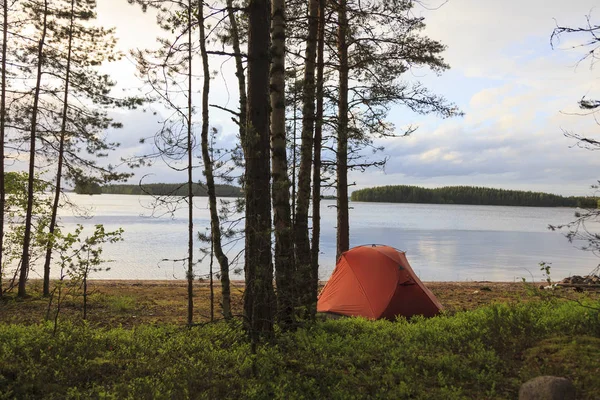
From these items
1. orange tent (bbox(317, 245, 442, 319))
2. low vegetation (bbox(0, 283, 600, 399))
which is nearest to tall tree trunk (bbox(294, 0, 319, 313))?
low vegetation (bbox(0, 283, 600, 399))

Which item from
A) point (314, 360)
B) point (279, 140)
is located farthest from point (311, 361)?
point (279, 140)

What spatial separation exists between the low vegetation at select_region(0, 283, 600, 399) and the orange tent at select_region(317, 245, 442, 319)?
2423 millimetres

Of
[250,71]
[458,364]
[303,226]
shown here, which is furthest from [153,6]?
[458,364]

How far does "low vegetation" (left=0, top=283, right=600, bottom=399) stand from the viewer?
4.80 meters

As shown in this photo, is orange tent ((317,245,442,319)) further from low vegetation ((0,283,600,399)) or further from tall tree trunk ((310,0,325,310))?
low vegetation ((0,283,600,399))

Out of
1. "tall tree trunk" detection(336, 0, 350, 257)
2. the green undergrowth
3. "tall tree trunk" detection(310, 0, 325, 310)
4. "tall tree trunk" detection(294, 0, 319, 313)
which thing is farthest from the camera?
"tall tree trunk" detection(336, 0, 350, 257)

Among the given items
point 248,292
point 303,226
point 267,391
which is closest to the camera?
point 267,391

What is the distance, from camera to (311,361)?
554 cm

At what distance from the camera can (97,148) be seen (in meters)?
14.5

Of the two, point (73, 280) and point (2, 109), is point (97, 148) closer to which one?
point (2, 109)

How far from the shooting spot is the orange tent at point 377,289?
9.86 metres

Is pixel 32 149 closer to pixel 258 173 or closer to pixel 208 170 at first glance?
pixel 208 170

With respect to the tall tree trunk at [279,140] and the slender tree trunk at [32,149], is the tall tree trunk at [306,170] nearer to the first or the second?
the tall tree trunk at [279,140]

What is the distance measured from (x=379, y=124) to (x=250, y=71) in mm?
6824
